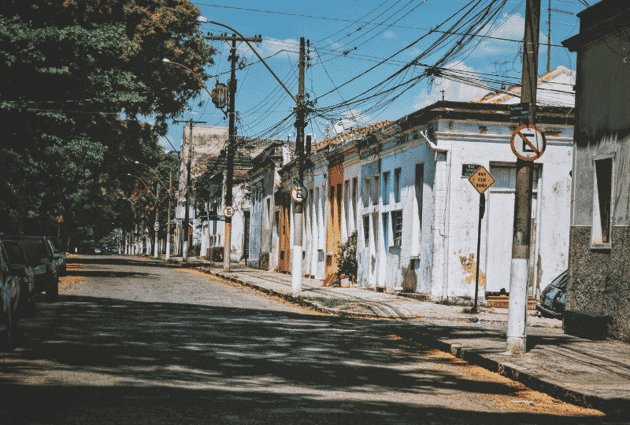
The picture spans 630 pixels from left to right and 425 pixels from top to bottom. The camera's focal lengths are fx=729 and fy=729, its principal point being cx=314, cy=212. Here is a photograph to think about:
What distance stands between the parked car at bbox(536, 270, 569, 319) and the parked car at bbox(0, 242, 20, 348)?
37.0 feet

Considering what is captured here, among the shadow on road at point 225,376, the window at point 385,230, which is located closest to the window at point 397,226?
the window at point 385,230

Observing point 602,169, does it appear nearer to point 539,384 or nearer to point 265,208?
point 539,384

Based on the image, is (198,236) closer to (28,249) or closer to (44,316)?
(28,249)

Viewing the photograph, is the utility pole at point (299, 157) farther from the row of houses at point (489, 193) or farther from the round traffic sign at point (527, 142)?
the round traffic sign at point (527, 142)

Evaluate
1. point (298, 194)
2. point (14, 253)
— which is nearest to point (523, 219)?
point (14, 253)

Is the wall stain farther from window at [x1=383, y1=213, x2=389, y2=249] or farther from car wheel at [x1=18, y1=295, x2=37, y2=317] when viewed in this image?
car wheel at [x1=18, y1=295, x2=37, y2=317]

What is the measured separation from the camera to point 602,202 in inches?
538

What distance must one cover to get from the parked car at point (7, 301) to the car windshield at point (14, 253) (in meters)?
4.20

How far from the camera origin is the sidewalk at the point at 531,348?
796 centimetres

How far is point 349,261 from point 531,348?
52.3ft

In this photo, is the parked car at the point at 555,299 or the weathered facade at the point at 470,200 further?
the weathered facade at the point at 470,200

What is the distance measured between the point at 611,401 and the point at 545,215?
45.5ft

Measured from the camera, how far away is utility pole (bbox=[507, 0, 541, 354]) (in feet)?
34.6

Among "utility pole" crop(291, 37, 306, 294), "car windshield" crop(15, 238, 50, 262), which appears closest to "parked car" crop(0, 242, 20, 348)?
"car windshield" crop(15, 238, 50, 262)
